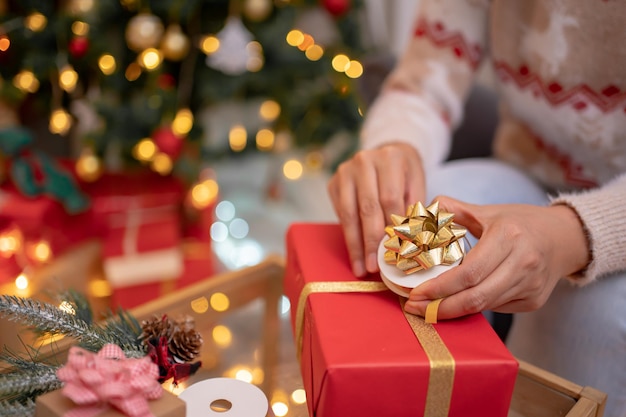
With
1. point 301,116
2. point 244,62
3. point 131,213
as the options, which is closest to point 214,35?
point 244,62

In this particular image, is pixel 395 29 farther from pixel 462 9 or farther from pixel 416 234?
pixel 416 234

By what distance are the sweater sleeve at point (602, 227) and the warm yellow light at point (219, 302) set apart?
42cm

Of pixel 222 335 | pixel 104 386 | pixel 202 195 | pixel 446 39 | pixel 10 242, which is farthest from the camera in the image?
pixel 202 195

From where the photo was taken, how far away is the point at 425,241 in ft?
1.70

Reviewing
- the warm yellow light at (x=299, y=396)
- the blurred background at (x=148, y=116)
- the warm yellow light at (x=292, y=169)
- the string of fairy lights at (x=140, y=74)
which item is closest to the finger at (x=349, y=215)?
the warm yellow light at (x=299, y=396)

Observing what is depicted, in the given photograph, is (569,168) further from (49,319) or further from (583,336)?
(49,319)

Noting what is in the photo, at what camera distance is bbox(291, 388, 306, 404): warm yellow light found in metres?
0.57

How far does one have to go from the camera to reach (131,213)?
135cm

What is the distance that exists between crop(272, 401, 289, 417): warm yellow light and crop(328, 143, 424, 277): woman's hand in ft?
0.47

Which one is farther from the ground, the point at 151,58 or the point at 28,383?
the point at 151,58

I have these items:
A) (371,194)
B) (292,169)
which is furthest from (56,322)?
(292,169)

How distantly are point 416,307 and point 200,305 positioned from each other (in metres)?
0.32

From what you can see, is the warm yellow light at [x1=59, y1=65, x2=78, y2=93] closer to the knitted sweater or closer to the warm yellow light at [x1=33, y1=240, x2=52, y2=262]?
the warm yellow light at [x1=33, y1=240, x2=52, y2=262]

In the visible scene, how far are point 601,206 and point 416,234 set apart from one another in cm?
22
